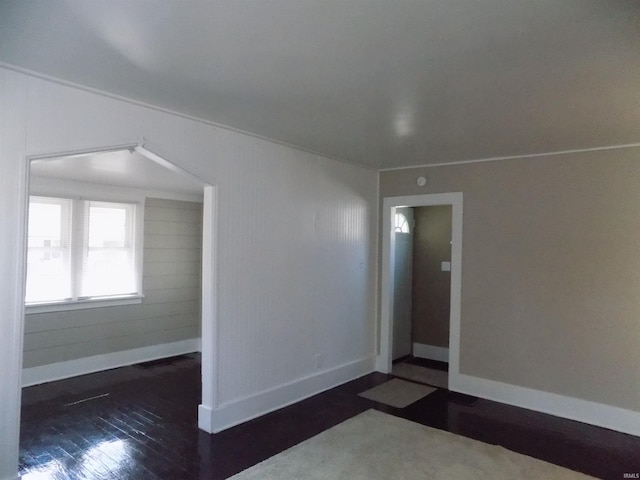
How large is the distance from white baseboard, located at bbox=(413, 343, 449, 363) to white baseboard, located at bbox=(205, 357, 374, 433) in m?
1.13

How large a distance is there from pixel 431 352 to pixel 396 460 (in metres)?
3.01

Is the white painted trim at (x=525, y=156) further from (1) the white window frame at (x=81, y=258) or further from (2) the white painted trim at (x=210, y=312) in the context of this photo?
(1) the white window frame at (x=81, y=258)

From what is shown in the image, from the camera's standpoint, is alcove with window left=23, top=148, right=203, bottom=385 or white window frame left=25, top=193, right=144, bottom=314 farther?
white window frame left=25, top=193, right=144, bottom=314

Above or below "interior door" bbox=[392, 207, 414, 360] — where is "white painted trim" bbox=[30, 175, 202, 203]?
above

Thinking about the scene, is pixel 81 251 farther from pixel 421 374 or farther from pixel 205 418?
pixel 421 374

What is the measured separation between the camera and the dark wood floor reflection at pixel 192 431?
9.71 ft

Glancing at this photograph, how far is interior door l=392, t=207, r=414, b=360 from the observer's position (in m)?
5.64

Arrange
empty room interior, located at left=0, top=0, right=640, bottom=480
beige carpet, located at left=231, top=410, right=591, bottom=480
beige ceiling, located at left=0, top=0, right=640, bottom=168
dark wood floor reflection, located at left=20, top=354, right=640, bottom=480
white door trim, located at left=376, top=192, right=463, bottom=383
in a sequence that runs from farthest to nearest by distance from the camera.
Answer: white door trim, located at left=376, top=192, right=463, bottom=383 < dark wood floor reflection, located at left=20, top=354, right=640, bottom=480 < beige carpet, located at left=231, top=410, right=591, bottom=480 < empty room interior, located at left=0, top=0, right=640, bottom=480 < beige ceiling, located at left=0, top=0, right=640, bottom=168

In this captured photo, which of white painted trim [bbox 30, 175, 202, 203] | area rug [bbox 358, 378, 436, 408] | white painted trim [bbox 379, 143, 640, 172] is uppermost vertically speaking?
white painted trim [bbox 379, 143, 640, 172]

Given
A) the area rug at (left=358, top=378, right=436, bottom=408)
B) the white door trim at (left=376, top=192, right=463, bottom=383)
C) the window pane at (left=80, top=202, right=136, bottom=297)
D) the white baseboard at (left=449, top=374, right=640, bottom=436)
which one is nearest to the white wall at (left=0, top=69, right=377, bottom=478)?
the white door trim at (left=376, top=192, right=463, bottom=383)

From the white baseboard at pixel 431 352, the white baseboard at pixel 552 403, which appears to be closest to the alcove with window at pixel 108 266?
the white baseboard at pixel 431 352

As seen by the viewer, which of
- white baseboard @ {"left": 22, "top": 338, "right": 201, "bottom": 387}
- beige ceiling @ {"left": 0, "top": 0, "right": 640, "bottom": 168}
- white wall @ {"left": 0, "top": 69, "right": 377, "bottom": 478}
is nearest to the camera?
beige ceiling @ {"left": 0, "top": 0, "right": 640, "bottom": 168}

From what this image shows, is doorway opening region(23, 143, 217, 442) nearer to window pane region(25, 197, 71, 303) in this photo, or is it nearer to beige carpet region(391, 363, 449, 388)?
window pane region(25, 197, 71, 303)

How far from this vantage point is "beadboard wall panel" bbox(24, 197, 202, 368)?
191 inches
